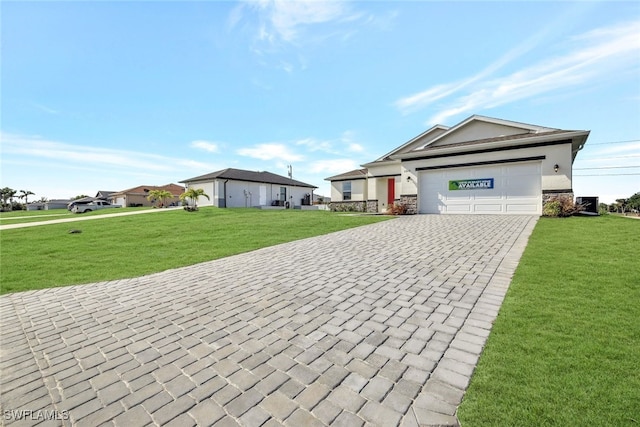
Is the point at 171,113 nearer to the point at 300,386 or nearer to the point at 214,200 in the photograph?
the point at 214,200

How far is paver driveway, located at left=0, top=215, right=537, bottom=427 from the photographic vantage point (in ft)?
6.52

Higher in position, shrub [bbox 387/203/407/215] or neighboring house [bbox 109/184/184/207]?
neighboring house [bbox 109/184/184/207]

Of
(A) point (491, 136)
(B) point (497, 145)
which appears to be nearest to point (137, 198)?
(A) point (491, 136)

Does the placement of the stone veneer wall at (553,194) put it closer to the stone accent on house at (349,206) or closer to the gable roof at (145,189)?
the stone accent on house at (349,206)

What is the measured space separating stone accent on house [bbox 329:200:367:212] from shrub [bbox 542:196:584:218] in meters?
12.1

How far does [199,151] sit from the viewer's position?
23.9 meters

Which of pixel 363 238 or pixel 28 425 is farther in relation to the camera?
pixel 363 238

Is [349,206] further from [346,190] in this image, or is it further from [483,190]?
[483,190]

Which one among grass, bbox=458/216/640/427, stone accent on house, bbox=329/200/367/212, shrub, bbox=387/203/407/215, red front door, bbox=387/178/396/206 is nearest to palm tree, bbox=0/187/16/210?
stone accent on house, bbox=329/200/367/212

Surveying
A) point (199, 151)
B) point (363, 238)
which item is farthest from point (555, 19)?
point (199, 151)

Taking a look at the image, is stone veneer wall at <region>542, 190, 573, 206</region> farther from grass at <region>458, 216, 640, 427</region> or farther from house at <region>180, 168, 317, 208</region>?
house at <region>180, 168, 317, 208</region>

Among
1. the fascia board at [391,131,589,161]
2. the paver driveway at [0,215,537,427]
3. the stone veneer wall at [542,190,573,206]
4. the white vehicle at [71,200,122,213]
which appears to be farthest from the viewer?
the white vehicle at [71,200,122,213]

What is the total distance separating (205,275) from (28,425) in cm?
375

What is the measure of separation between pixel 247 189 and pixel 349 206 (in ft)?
40.2
